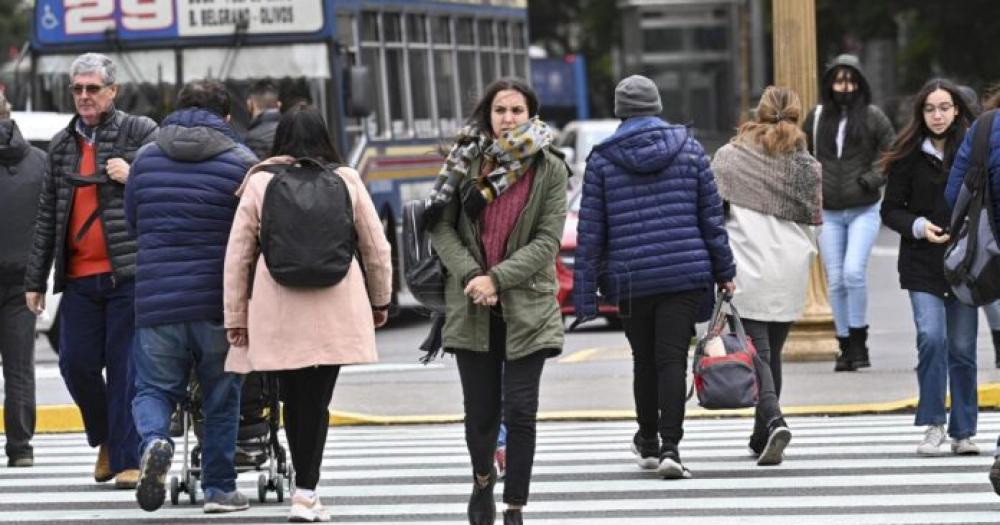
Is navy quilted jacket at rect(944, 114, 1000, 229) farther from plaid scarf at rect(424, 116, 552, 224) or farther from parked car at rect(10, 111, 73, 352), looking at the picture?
parked car at rect(10, 111, 73, 352)

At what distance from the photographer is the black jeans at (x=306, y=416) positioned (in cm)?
942

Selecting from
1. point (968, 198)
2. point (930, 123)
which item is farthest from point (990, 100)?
point (930, 123)

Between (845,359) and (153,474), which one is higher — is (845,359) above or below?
below

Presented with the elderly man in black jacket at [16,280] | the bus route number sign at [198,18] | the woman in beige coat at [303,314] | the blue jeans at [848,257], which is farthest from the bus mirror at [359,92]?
the woman in beige coat at [303,314]

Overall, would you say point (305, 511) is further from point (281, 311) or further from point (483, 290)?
point (483, 290)

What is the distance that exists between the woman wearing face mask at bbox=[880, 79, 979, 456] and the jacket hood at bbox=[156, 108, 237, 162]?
3.14 m

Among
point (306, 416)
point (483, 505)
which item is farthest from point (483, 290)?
point (306, 416)

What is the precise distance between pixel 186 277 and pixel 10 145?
8.66 ft

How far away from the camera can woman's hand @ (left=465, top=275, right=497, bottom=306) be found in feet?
28.7

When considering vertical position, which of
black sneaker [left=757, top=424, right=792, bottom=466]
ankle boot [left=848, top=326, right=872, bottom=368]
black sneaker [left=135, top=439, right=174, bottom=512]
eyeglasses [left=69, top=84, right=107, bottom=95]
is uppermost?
eyeglasses [left=69, top=84, right=107, bottom=95]

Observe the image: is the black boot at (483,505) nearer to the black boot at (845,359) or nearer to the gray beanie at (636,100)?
the gray beanie at (636,100)

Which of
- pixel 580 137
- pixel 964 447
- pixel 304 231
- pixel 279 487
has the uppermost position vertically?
pixel 304 231

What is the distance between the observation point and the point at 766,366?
36.4 ft

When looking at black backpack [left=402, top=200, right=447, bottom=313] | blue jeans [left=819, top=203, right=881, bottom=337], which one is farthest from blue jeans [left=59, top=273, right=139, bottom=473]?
blue jeans [left=819, top=203, right=881, bottom=337]
